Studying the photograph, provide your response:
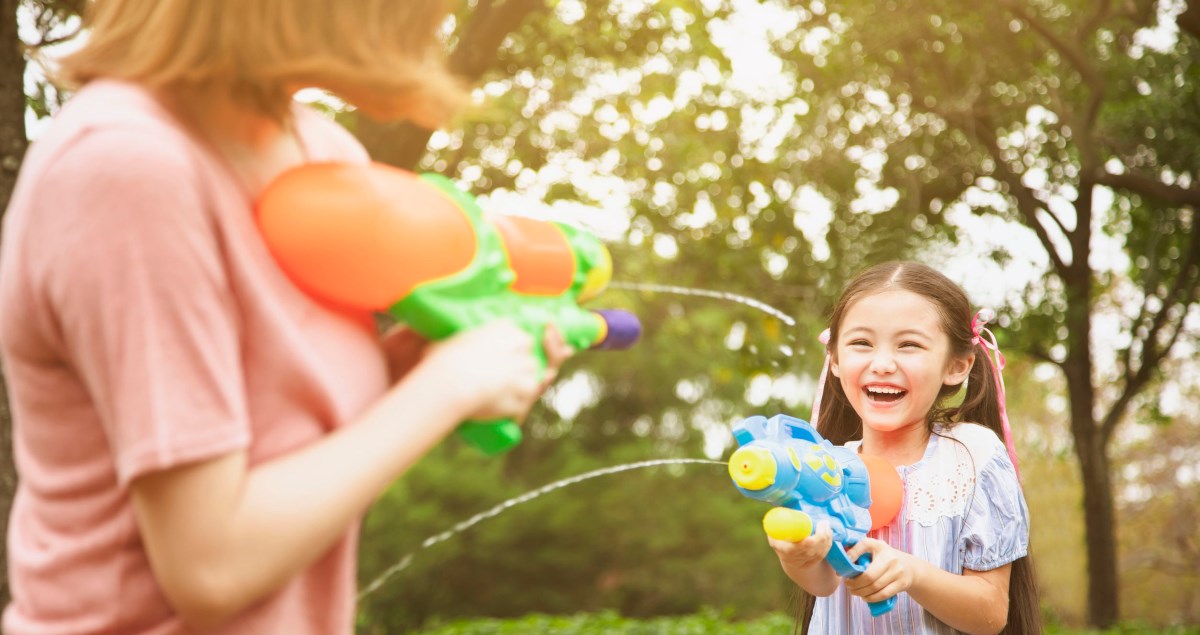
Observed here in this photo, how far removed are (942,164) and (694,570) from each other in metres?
9.97

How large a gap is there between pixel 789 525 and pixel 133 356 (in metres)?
1.20

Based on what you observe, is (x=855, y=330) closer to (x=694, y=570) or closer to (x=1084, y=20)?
(x=1084, y=20)

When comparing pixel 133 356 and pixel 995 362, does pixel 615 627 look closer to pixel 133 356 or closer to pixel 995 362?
pixel 995 362

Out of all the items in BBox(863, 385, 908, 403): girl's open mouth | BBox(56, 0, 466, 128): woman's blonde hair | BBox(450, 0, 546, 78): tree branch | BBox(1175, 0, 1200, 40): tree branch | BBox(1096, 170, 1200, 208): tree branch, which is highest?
BBox(1175, 0, 1200, 40): tree branch

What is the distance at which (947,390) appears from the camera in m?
2.70

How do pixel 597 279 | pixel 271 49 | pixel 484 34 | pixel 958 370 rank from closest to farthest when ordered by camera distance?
pixel 271 49 → pixel 597 279 → pixel 958 370 → pixel 484 34

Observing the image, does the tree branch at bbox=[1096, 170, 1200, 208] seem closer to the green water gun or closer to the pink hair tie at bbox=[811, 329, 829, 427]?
the pink hair tie at bbox=[811, 329, 829, 427]

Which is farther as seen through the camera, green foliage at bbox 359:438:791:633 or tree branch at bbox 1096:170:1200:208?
green foliage at bbox 359:438:791:633

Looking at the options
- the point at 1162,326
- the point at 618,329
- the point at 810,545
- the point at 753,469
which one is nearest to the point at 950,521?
the point at 810,545

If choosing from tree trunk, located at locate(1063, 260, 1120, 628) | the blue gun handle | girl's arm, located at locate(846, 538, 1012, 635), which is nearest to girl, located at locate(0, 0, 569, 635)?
the blue gun handle

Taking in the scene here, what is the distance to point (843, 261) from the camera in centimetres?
748

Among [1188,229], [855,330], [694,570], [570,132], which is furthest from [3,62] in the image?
[694,570]

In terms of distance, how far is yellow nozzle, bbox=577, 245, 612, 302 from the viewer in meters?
1.31

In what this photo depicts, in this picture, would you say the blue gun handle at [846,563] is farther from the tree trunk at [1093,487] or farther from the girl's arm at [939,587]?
the tree trunk at [1093,487]
